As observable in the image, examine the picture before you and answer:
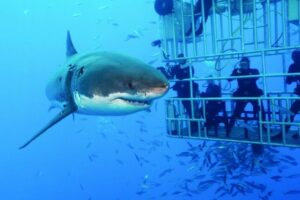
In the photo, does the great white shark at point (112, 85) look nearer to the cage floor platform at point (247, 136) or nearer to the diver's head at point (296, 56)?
the cage floor platform at point (247, 136)

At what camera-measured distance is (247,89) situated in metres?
5.00

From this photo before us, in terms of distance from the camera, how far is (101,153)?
997 inches

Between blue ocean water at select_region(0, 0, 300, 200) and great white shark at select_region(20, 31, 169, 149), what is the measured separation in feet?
11.3

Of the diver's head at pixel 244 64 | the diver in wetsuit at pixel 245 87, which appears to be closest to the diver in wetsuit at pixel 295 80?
the diver in wetsuit at pixel 245 87

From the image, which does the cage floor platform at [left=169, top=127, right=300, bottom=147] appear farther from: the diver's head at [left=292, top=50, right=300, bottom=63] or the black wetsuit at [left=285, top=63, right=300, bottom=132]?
the diver's head at [left=292, top=50, right=300, bottom=63]

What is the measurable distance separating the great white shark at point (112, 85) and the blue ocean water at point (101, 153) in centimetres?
345

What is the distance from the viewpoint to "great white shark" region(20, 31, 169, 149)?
89.9 inches

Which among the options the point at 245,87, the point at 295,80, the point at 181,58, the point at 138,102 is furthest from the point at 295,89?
the point at 138,102

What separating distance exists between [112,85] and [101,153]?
23.3 m

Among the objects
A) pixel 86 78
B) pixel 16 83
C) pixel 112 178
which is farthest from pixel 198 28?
pixel 16 83

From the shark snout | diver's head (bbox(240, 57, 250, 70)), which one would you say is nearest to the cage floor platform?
diver's head (bbox(240, 57, 250, 70))

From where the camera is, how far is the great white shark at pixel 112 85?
2283mm

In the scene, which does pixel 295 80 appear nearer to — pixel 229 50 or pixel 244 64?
pixel 244 64

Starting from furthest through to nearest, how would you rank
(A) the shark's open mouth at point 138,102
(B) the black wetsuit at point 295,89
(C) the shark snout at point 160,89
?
(B) the black wetsuit at point 295,89, (A) the shark's open mouth at point 138,102, (C) the shark snout at point 160,89
